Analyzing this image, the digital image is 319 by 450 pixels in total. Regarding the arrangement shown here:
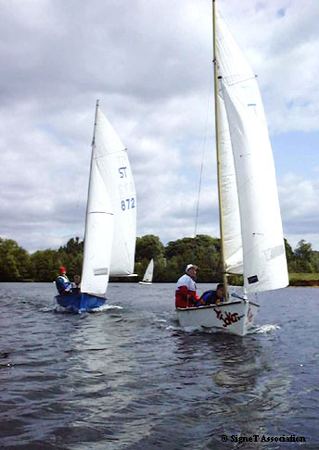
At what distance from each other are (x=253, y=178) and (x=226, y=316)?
4.42 meters

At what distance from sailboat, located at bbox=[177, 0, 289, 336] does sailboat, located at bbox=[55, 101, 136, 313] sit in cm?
989

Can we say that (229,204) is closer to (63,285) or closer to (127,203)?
(127,203)

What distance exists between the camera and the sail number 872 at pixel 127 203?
29.6m

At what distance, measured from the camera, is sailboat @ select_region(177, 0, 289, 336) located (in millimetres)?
16656

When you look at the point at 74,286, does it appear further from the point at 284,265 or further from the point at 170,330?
the point at 284,265

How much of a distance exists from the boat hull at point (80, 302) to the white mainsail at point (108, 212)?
52cm

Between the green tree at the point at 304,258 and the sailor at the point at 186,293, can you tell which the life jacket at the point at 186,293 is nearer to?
the sailor at the point at 186,293

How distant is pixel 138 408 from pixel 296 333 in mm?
12835

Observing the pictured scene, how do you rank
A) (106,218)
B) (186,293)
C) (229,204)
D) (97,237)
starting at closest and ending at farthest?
(229,204) < (186,293) < (97,237) < (106,218)


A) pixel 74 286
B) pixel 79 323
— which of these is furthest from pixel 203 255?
pixel 79 323

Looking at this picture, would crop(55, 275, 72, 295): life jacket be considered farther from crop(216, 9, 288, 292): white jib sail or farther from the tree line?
the tree line

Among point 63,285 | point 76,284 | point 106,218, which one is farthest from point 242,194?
point 76,284

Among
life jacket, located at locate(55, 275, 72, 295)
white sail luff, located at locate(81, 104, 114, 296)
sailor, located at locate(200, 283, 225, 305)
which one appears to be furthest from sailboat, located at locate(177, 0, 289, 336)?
life jacket, located at locate(55, 275, 72, 295)

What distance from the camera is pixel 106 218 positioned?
2848cm
